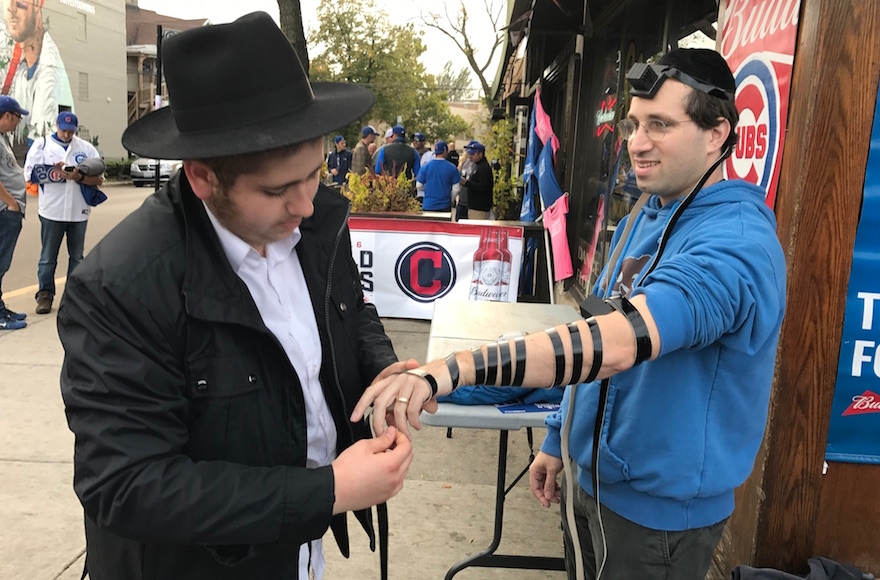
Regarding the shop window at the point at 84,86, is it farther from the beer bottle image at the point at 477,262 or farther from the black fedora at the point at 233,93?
the black fedora at the point at 233,93

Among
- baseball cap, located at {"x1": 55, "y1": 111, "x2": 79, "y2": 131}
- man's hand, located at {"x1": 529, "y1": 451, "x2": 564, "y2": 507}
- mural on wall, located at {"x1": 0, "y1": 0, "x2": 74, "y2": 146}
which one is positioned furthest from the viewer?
mural on wall, located at {"x1": 0, "y1": 0, "x2": 74, "y2": 146}

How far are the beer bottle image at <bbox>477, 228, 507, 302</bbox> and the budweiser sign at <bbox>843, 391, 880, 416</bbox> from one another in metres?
4.04

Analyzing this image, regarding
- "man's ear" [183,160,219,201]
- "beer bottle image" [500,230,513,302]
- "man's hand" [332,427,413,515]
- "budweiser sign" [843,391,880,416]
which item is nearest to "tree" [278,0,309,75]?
"beer bottle image" [500,230,513,302]

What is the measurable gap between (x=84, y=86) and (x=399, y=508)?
1421 inches

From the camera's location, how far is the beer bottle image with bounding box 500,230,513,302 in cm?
641

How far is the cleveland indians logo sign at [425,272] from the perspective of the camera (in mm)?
6496

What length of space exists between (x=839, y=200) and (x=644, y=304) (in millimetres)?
1416

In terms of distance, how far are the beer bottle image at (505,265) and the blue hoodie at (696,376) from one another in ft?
14.9

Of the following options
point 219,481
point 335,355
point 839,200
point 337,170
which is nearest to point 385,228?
point 839,200

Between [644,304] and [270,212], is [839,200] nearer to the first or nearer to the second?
[644,304]

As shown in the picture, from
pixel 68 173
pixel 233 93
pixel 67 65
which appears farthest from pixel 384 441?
pixel 67 65

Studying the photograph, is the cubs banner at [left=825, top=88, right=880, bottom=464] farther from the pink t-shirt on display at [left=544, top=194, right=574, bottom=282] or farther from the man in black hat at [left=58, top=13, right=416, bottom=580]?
the pink t-shirt on display at [left=544, top=194, right=574, bottom=282]

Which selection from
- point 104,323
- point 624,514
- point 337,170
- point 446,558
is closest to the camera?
point 104,323

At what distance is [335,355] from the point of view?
5.23 feet
